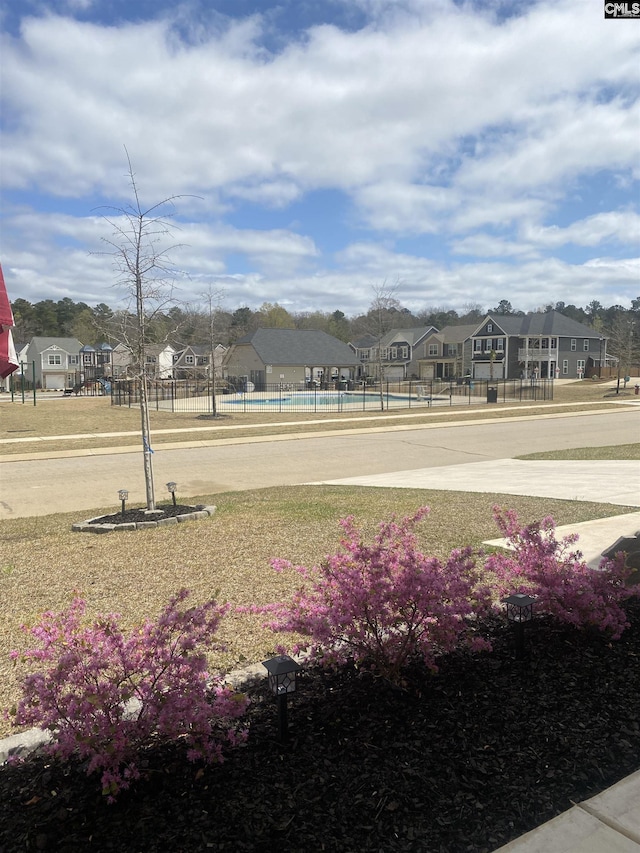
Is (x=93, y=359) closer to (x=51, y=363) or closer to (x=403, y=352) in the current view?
(x=51, y=363)

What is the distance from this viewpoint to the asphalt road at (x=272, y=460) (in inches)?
485

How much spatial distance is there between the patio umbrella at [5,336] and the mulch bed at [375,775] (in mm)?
2812

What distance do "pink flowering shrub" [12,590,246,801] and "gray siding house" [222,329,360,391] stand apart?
5814 centimetres

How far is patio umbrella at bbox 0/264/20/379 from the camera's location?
431 centimetres

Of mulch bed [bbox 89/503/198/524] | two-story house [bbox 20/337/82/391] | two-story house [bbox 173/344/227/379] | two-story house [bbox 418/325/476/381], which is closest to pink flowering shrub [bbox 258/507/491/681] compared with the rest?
mulch bed [bbox 89/503/198/524]

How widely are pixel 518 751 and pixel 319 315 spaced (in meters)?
120

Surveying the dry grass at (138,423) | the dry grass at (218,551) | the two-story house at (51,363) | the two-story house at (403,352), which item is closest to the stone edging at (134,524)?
the dry grass at (218,551)

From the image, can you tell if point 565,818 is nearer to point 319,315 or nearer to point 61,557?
→ point 61,557

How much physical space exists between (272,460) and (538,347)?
5791 centimetres

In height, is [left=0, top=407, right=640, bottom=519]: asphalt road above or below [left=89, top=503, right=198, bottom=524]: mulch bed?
below

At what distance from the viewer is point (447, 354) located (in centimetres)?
7750

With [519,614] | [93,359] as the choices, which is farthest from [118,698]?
[93,359]

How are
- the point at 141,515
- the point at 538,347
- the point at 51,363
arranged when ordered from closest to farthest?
1. the point at 141,515
2. the point at 538,347
3. the point at 51,363

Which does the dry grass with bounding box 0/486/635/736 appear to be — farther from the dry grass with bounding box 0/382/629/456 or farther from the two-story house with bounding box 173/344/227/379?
the dry grass with bounding box 0/382/629/456
